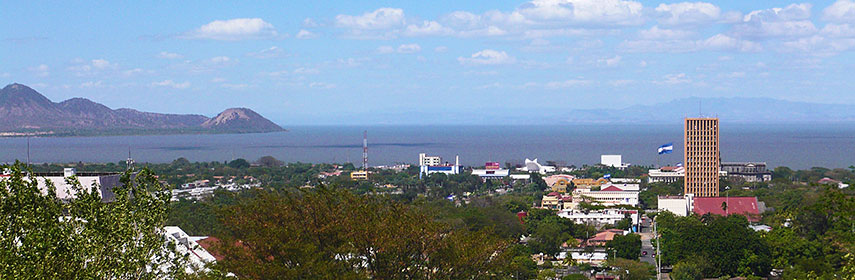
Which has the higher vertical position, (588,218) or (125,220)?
(125,220)

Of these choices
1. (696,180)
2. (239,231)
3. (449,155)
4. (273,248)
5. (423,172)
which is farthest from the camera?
(449,155)

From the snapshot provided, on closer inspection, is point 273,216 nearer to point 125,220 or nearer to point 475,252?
point 475,252

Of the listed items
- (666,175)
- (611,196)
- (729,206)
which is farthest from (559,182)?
(729,206)

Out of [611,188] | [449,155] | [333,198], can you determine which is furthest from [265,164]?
[333,198]

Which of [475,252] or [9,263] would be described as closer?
[9,263]

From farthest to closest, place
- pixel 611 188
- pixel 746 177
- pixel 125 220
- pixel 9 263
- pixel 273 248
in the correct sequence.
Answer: pixel 746 177 < pixel 611 188 < pixel 273 248 < pixel 125 220 < pixel 9 263

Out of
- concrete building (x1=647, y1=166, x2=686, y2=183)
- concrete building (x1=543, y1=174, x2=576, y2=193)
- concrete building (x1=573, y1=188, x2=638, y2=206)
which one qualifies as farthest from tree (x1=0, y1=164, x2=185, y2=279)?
concrete building (x1=647, y1=166, x2=686, y2=183)
